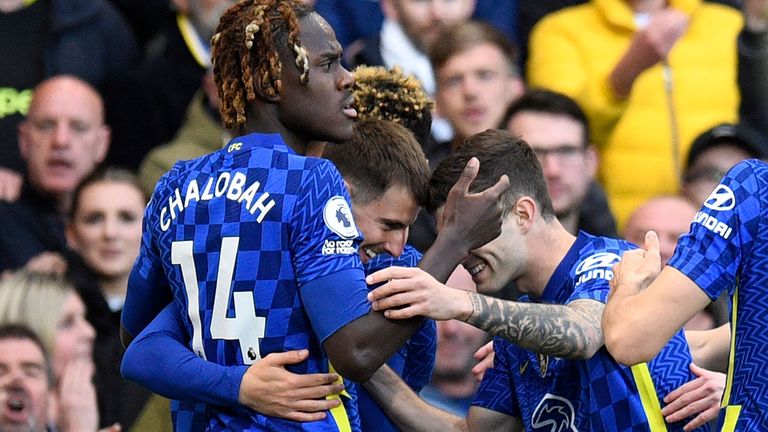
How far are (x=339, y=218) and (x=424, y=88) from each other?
359 cm

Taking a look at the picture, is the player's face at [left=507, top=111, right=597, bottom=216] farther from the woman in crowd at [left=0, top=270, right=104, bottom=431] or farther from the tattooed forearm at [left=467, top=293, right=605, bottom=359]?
the tattooed forearm at [left=467, top=293, right=605, bottom=359]

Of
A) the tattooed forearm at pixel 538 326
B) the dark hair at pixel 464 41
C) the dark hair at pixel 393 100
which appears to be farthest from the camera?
the dark hair at pixel 464 41

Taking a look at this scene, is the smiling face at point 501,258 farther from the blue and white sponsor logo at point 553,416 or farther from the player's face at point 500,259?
the blue and white sponsor logo at point 553,416

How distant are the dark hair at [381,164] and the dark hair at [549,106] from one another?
2385 mm

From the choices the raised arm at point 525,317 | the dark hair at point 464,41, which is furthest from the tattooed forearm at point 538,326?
the dark hair at point 464,41

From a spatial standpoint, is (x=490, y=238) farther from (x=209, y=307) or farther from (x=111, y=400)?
(x=111, y=400)

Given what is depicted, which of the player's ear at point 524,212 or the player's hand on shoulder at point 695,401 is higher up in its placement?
the player's ear at point 524,212

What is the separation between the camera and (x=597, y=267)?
4625mm

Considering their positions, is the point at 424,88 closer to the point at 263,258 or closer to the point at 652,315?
the point at 263,258

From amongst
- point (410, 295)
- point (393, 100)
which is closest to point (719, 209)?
point (410, 295)

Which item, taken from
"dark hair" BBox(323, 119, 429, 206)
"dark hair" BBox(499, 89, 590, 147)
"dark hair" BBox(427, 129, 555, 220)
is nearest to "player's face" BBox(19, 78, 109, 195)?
"dark hair" BBox(499, 89, 590, 147)

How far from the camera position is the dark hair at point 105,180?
7.37 m

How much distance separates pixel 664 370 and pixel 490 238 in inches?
29.9

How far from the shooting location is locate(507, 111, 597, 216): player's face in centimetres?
708
